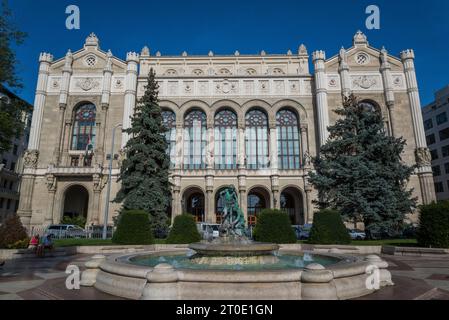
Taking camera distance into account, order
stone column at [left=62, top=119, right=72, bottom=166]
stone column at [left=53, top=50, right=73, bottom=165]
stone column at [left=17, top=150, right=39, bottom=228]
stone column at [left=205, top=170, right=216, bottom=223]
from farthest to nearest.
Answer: stone column at [left=62, top=119, right=72, bottom=166] → stone column at [left=53, top=50, right=73, bottom=165] → stone column at [left=205, top=170, right=216, bottom=223] → stone column at [left=17, top=150, right=39, bottom=228]

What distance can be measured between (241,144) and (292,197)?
A: 9.29m

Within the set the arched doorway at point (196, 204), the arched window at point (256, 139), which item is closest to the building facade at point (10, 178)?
the arched doorway at point (196, 204)

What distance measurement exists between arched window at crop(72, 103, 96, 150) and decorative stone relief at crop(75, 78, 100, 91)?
2035 millimetres

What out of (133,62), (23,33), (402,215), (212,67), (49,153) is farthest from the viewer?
(212,67)

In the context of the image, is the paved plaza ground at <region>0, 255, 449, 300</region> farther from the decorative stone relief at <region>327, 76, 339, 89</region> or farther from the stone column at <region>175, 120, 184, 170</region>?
the decorative stone relief at <region>327, 76, 339, 89</region>

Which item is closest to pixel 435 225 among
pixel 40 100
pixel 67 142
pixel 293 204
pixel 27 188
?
pixel 293 204

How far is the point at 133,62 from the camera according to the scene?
35.4 meters

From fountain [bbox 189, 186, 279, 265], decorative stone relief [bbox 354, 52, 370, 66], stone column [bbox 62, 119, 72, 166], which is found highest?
decorative stone relief [bbox 354, 52, 370, 66]

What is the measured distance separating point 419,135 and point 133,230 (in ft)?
105

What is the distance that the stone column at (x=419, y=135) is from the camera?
3064cm

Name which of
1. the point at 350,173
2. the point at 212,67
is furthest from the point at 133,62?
the point at 350,173

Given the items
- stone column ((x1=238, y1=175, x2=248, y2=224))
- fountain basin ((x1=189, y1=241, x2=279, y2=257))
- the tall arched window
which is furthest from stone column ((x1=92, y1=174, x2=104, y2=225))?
fountain basin ((x1=189, y1=241, x2=279, y2=257))

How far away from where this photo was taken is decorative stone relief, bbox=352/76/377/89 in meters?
34.8
